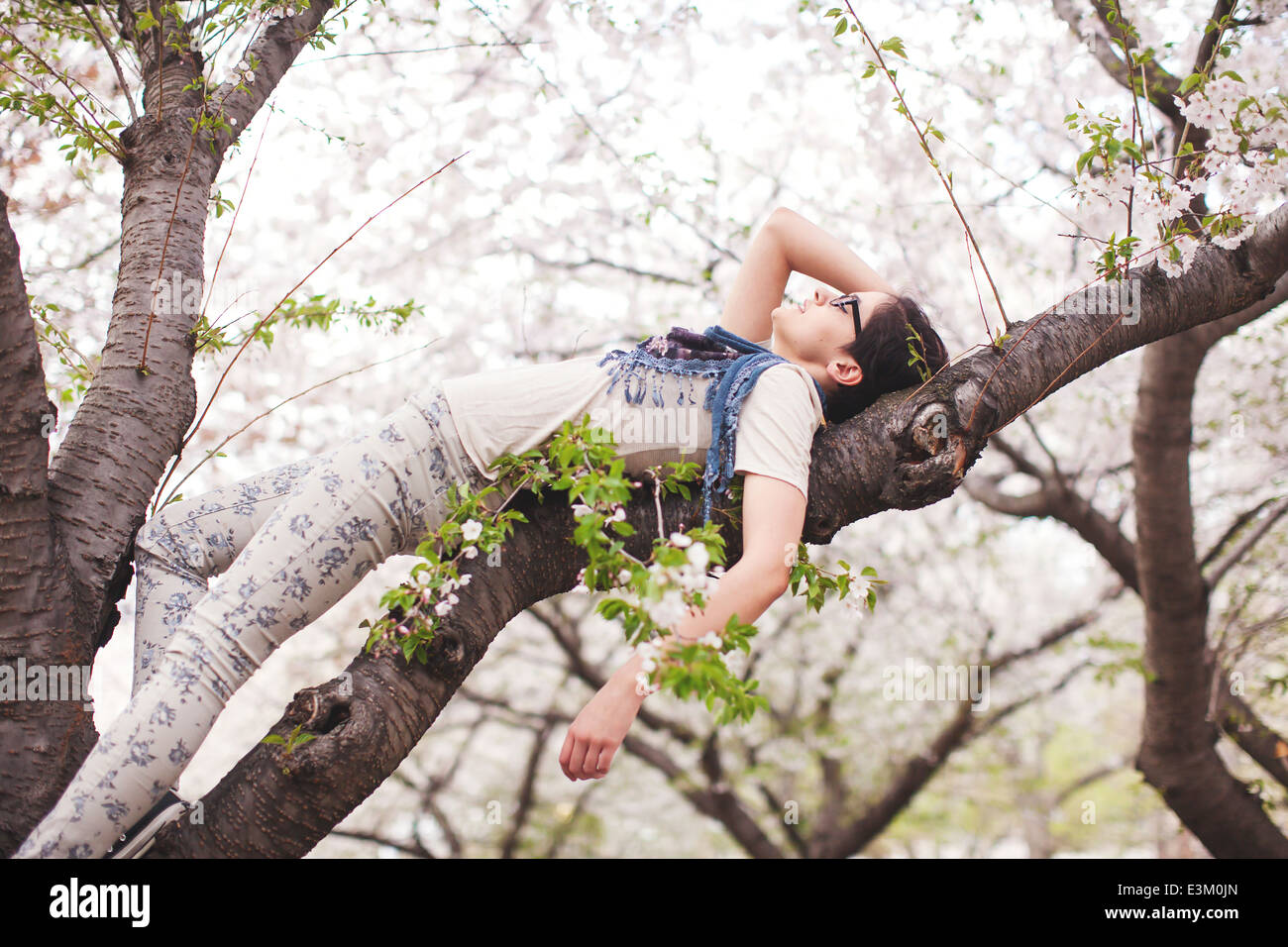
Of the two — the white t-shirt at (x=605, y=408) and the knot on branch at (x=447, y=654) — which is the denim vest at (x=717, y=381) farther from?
the knot on branch at (x=447, y=654)

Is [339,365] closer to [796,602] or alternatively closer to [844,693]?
[796,602]

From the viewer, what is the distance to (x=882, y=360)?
197 cm

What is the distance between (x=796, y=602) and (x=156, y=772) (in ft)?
19.2

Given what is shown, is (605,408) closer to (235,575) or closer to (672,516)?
(672,516)

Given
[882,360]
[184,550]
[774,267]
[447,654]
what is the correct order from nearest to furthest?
[447,654]
[184,550]
[882,360]
[774,267]

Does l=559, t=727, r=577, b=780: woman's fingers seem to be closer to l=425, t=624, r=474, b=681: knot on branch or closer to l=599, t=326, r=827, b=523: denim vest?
l=425, t=624, r=474, b=681: knot on branch

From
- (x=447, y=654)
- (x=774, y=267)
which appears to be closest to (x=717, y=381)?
(x=774, y=267)

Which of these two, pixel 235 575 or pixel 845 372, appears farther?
pixel 845 372

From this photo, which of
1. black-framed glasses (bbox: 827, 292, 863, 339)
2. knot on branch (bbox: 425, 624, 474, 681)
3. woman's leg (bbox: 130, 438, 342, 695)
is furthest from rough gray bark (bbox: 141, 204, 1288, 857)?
woman's leg (bbox: 130, 438, 342, 695)

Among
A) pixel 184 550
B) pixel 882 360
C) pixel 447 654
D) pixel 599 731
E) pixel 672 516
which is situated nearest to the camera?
pixel 599 731

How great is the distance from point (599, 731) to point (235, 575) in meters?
0.71

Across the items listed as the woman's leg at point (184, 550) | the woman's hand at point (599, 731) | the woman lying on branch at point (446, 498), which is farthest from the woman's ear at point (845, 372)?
the woman's leg at point (184, 550)

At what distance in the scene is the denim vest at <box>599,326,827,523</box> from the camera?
170 cm

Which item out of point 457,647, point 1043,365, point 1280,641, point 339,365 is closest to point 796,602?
point 1280,641
